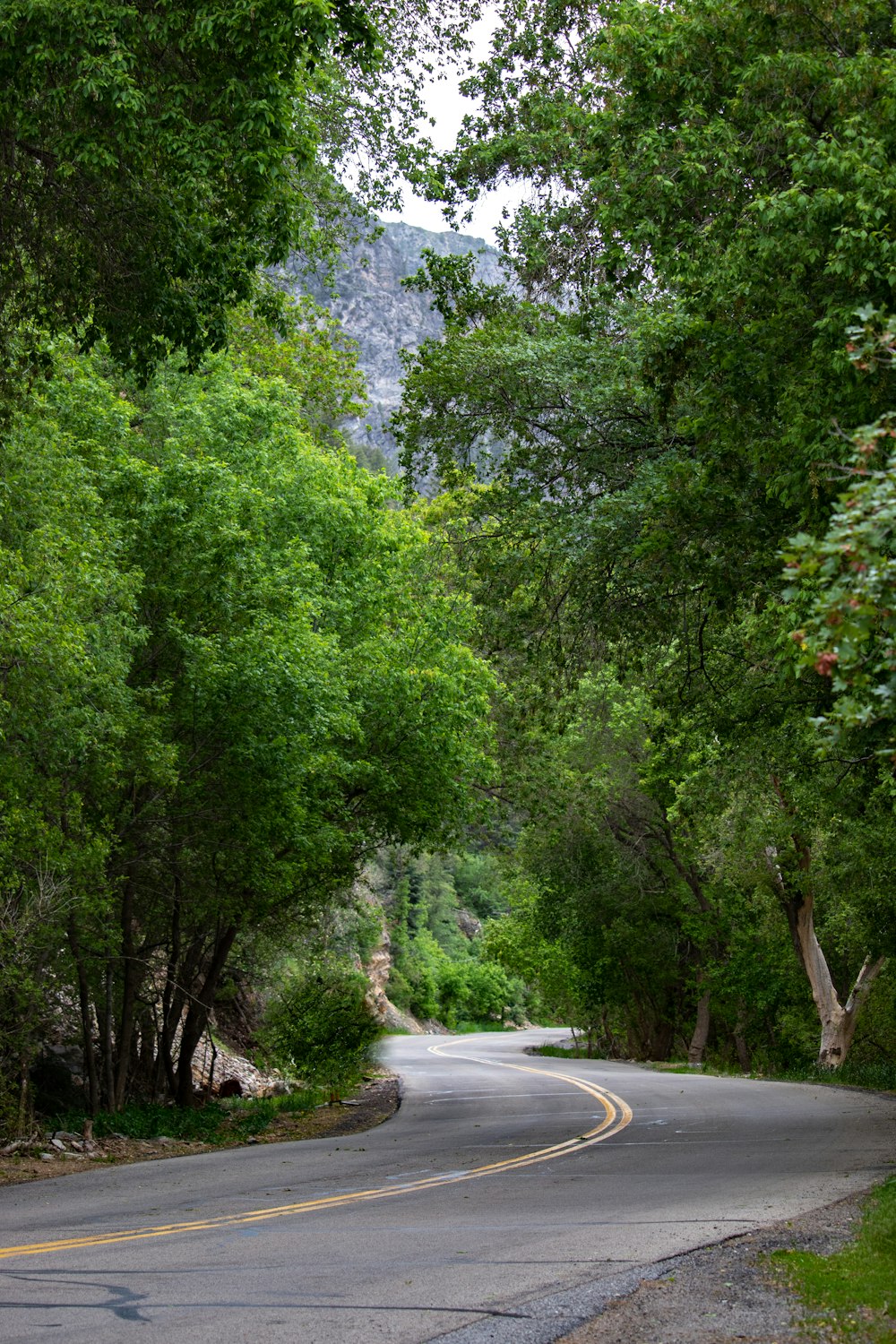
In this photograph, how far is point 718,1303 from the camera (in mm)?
6641

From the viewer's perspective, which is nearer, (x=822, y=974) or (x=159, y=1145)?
(x=159, y=1145)

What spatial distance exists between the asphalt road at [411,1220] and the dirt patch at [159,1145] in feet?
2.50

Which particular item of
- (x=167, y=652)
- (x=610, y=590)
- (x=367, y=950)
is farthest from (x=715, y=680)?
(x=367, y=950)

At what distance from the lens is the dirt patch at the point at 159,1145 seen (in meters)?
13.4

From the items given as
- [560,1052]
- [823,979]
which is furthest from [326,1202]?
[560,1052]

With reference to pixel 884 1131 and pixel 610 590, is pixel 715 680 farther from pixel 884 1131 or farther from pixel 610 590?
pixel 884 1131

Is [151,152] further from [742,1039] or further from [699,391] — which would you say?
[742,1039]

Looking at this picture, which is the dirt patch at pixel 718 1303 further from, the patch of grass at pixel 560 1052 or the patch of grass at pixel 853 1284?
the patch of grass at pixel 560 1052

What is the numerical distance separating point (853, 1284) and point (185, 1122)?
1245 centimetres

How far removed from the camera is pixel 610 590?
13984 millimetres

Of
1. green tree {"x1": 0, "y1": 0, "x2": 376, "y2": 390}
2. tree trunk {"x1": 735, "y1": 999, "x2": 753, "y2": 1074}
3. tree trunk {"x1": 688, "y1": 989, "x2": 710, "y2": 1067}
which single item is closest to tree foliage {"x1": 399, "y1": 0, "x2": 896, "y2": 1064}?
green tree {"x1": 0, "y1": 0, "x2": 376, "y2": 390}

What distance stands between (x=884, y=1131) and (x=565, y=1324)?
10.4m

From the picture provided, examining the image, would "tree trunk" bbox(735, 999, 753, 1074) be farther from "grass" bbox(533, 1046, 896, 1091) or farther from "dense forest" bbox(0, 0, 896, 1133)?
"dense forest" bbox(0, 0, 896, 1133)

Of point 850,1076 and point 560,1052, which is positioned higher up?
point 560,1052
